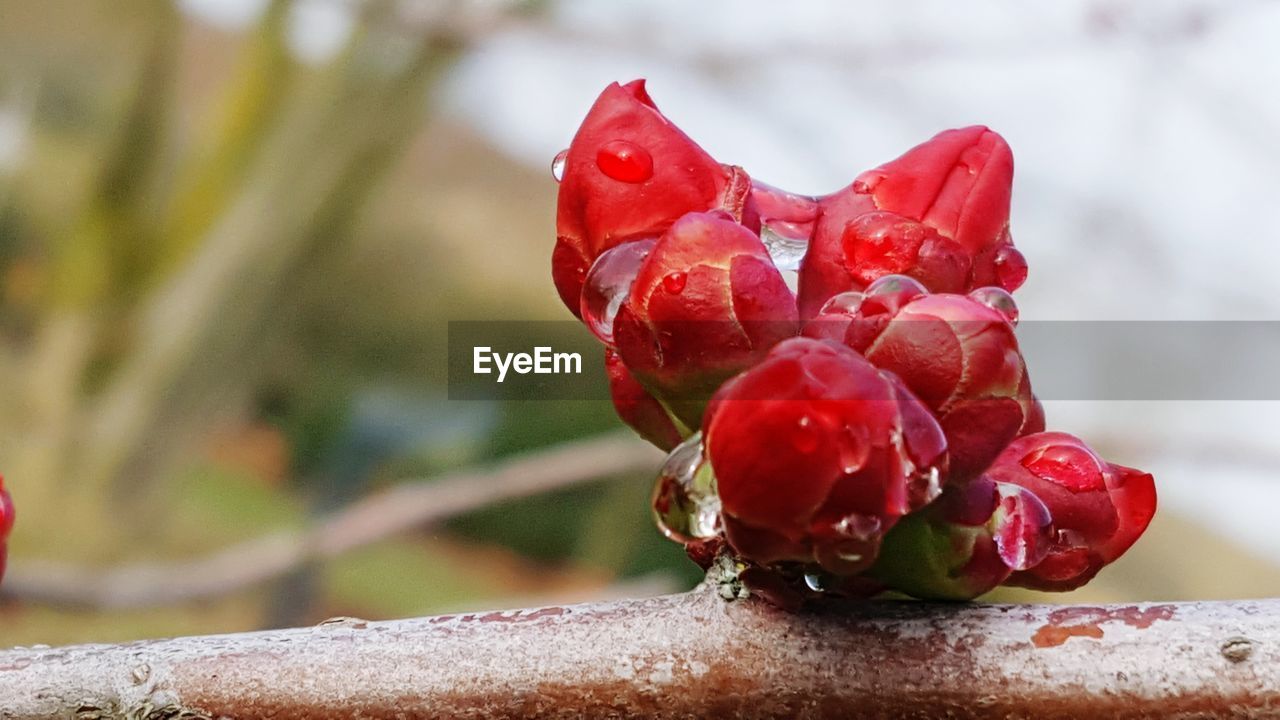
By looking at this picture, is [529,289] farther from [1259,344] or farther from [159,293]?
[1259,344]

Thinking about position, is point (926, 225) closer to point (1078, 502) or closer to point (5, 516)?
point (1078, 502)

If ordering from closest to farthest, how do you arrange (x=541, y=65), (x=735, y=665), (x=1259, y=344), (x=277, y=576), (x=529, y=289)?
(x=735, y=665) → (x=1259, y=344) → (x=277, y=576) → (x=541, y=65) → (x=529, y=289)

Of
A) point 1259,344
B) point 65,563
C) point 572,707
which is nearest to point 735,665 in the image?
point 572,707

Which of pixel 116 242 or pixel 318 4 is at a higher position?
pixel 318 4

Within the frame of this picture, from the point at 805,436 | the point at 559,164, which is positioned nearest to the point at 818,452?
the point at 805,436

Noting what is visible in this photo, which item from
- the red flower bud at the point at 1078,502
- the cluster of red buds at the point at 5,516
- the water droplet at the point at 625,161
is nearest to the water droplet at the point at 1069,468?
the red flower bud at the point at 1078,502

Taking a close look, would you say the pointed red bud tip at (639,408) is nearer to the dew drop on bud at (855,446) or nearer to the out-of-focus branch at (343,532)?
the dew drop on bud at (855,446)

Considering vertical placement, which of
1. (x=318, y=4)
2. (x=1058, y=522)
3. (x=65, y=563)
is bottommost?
(x=65, y=563)
